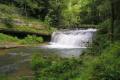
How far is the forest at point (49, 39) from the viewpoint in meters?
12.2

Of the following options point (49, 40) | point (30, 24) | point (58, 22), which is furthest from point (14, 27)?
point (58, 22)

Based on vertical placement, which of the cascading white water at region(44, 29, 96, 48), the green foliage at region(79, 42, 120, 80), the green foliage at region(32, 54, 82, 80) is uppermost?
the green foliage at region(79, 42, 120, 80)

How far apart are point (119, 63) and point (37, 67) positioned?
22.5 feet

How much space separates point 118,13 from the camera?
763 inches

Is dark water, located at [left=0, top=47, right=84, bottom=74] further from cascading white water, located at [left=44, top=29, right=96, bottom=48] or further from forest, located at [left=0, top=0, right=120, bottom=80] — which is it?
cascading white water, located at [left=44, top=29, right=96, bottom=48]

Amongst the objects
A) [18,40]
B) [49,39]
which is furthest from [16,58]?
[49,39]

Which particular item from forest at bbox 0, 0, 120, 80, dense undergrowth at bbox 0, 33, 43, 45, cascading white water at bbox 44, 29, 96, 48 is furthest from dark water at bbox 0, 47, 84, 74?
cascading white water at bbox 44, 29, 96, 48

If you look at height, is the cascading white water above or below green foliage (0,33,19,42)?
below

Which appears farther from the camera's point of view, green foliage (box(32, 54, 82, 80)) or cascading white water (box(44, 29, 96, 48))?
cascading white water (box(44, 29, 96, 48))

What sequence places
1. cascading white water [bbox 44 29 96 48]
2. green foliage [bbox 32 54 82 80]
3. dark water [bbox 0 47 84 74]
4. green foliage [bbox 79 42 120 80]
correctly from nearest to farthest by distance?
green foliage [bbox 79 42 120 80]
green foliage [bbox 32 54 82 80]
dark water [bbox 0 47 84 74]
cascading white water [bbox 44 29 96 48]

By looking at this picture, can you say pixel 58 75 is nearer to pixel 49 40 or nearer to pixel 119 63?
pixel 119 63

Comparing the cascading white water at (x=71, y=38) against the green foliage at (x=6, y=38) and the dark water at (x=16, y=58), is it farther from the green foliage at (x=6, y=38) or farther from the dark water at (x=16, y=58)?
the dark water at (x=16, y=58)

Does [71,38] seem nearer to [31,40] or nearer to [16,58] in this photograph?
[31,40]

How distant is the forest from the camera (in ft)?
39.9
